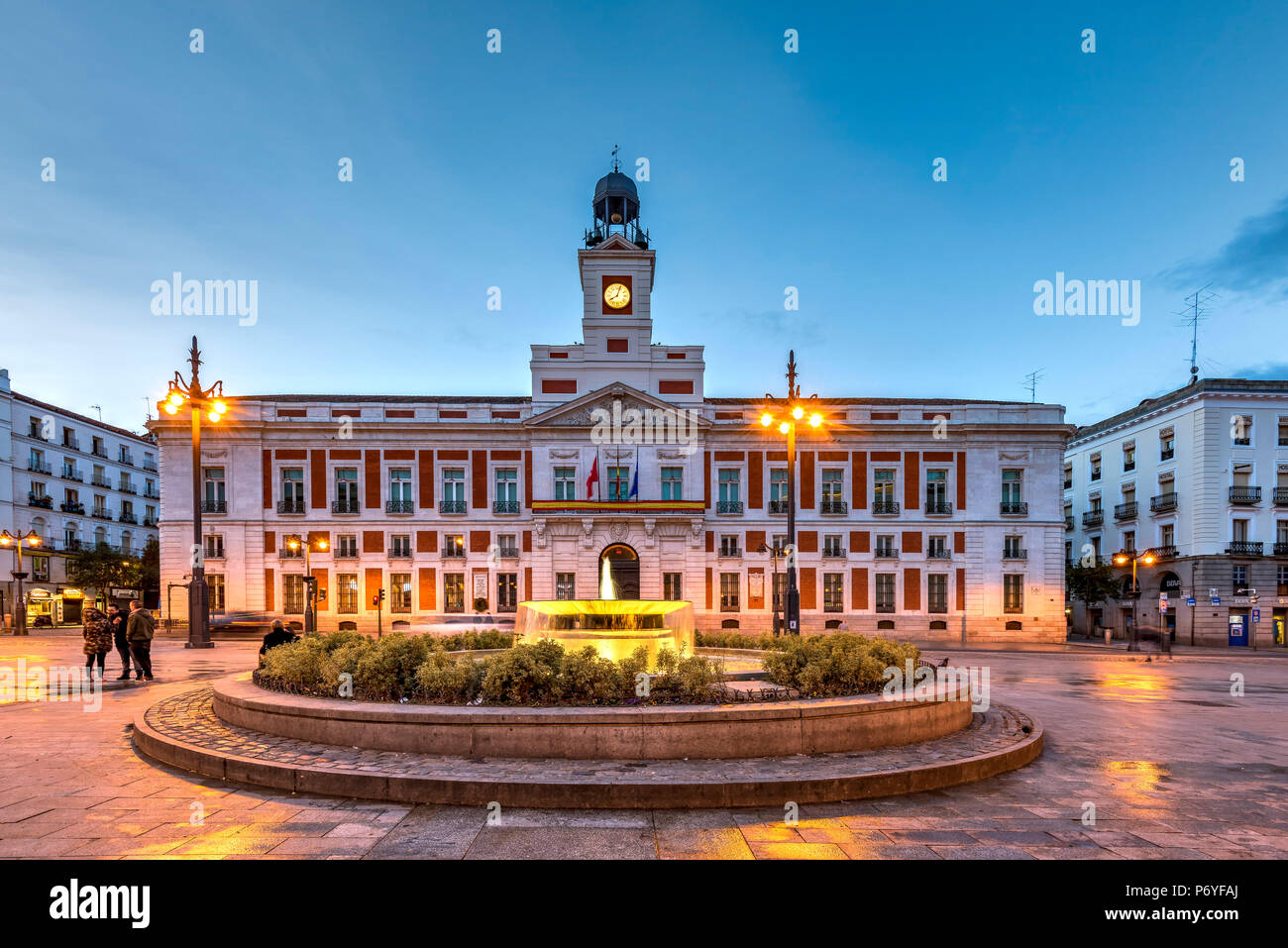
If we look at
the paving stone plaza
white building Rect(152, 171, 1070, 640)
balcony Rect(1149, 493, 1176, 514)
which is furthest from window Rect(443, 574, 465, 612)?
balcony Rect(1149, 493, 1176, 514)

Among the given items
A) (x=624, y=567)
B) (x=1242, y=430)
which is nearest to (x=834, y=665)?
(x=624, y=567)

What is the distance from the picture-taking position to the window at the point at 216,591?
125 feet

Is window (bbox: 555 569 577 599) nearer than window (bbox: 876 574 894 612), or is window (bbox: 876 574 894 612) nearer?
window (bbox: 555 569 577 599)

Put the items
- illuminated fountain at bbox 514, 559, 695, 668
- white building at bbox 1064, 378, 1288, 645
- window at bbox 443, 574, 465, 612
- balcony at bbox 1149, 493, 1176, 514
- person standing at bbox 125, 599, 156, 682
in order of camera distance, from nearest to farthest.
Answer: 1. illuminated fountain at bbox 514, 559, 695, 668
2. person standing at bbox 125, 599, 156, 682
3. white building at bbox 1064, 378, 1288, 645
4. window at bbox 443, 574, 465, 612
5. balcony at bbox 1149, 493, 1176, 514

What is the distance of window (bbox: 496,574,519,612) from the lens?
1515 inches

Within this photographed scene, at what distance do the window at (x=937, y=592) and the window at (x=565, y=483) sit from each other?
21166 mm

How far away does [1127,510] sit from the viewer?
4291cm

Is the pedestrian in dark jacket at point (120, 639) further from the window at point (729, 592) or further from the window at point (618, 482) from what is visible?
the window at point (729, 592)

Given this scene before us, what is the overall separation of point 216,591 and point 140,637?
27.3m

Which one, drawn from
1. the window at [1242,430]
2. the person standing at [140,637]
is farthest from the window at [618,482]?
the window at [1242,430]

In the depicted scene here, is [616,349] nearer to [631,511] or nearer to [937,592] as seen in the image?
[631,511]

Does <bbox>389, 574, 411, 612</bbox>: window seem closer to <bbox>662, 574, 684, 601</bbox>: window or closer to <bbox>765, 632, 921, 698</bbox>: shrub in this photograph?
<bbox>662, 574, 684, 601</bbox>: window

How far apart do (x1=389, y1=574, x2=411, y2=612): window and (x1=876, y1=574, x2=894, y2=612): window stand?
88.7ft

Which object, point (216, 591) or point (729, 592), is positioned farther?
point (729, 592)
